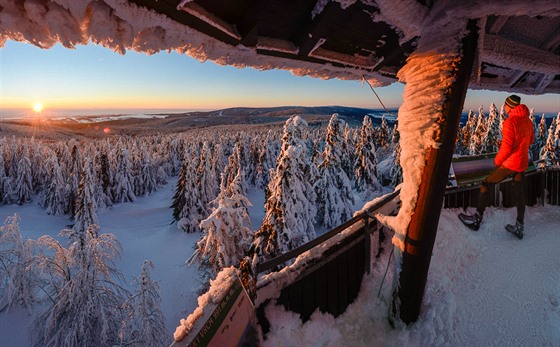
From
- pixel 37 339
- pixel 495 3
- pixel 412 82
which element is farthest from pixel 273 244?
pixel 495 3

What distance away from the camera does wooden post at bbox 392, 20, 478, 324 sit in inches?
107

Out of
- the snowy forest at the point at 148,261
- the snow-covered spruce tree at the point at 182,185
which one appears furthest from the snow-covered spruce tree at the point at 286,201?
the snow-covered spruce tree at the point at 182,185

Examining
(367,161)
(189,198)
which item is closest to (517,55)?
(189,198)

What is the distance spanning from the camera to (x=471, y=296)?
3.83 metres

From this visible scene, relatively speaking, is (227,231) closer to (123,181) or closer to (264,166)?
(264,166)

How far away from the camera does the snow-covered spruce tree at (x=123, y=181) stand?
153 ft

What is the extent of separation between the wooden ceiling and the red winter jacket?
0.68 metres

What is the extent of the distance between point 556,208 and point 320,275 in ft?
23.0

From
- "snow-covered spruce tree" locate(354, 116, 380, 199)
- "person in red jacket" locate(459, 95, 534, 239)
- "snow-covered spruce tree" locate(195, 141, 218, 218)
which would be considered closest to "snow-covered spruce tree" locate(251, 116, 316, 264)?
"person in red jacket" locate(459, 95, 534, 239)

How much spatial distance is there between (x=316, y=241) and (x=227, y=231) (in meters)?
12.9

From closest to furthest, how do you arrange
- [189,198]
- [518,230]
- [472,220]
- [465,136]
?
[518,230]
[472,220]
[189,198]
[465,136]

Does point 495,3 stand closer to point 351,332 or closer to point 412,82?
point 412,82

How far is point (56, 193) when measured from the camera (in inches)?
1540

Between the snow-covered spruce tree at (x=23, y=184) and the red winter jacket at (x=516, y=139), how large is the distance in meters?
58.2
